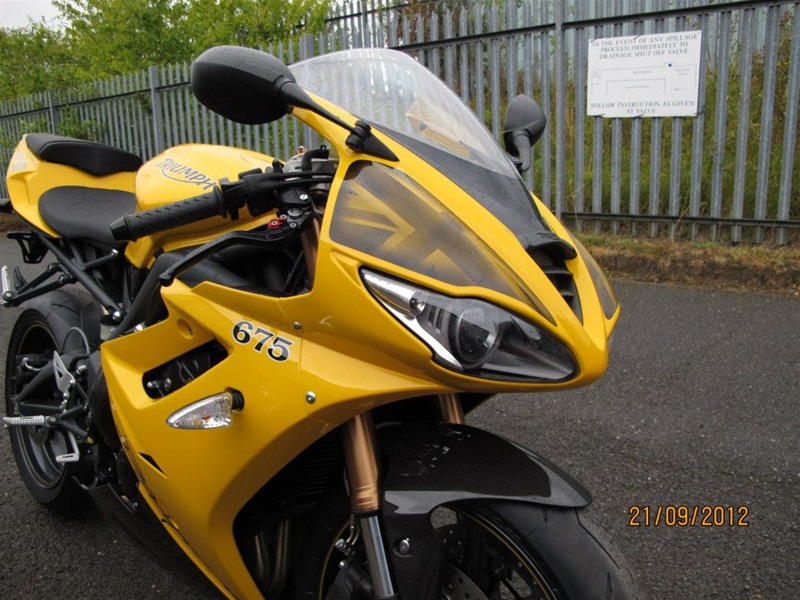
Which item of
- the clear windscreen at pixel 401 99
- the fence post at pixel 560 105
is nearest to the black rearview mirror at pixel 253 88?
the clear windscreen at pixel 401 99

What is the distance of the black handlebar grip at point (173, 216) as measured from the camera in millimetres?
1622

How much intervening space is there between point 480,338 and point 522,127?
93 cm

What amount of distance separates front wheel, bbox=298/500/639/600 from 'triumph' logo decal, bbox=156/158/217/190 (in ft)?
3.04

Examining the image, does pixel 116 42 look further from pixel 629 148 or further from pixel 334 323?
pixel 334 323

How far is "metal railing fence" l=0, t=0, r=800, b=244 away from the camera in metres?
5.91

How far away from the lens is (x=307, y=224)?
5.17 feet

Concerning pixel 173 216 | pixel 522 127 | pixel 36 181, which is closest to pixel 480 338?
pixel 173 216

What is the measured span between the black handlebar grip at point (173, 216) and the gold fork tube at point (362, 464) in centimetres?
54

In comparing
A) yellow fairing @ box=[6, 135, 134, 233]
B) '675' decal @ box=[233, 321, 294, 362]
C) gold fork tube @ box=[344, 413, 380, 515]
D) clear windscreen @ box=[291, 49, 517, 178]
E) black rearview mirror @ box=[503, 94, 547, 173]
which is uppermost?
clear windscreen @ box=[291, 49, 517, 178]

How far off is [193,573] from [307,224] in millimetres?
1051

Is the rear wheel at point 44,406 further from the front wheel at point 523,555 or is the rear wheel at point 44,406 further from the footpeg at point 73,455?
the front wheel at point 523,555

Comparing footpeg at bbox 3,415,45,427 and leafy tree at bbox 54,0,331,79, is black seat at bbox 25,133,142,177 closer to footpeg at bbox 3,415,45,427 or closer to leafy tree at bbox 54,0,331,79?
footpeg at bbox 3,415,45,427

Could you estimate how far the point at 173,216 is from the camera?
1650 millimetres
